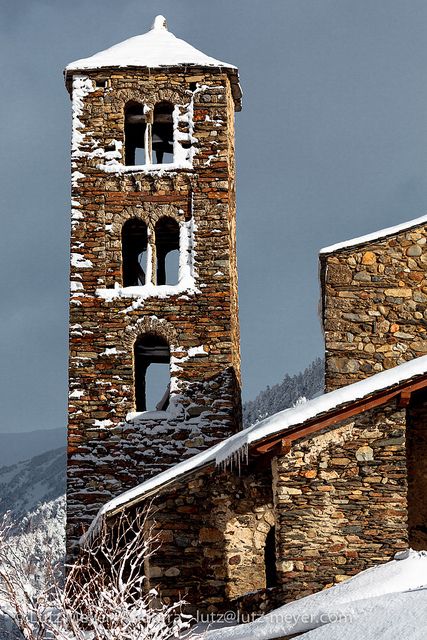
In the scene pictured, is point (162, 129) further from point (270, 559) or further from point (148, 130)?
point (270, 559)

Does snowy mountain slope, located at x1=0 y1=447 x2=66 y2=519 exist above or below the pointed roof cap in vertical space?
below

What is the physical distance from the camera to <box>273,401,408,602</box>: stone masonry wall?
1387 cm

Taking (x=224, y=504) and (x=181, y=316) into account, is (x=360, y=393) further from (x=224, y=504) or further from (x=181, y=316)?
(x=181, y=316)

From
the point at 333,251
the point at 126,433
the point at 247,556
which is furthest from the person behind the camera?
the point at 126,433

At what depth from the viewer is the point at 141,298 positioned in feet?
67.3

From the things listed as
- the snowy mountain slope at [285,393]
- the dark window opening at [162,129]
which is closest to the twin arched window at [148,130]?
the dark window opening at [162,129]

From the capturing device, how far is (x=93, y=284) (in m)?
20.6

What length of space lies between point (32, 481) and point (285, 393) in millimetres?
22779

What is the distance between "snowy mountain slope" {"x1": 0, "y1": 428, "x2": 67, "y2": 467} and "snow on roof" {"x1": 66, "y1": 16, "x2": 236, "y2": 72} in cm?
6090

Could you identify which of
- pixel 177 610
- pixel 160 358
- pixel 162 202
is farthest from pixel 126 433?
pixel 177 610

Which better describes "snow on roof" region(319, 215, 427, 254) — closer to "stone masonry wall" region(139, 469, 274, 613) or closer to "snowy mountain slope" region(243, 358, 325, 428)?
"stone masonry wall" region(139, 469, 274, 613)

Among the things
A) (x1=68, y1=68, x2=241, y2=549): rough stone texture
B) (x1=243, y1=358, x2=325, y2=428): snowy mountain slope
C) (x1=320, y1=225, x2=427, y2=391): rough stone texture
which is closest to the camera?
(x1=320, y1=225, x2=427, y2=391): rough stone texture

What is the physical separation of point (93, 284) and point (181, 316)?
1515mm

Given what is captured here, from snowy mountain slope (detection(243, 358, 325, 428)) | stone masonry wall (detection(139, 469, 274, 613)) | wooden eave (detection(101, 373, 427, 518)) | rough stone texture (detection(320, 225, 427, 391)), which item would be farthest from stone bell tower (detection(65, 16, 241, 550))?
snowy mountain slope (detection(243, 358, 325, 428))
